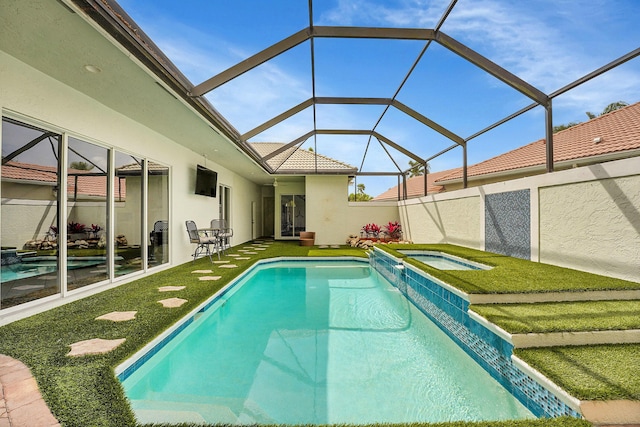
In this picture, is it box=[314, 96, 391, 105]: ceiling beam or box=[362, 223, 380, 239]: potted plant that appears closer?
box=[314, 96, 391, 105]: ceiling beam

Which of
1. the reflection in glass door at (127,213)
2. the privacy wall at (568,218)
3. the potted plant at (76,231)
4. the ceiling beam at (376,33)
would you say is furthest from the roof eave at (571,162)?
the potted plant at (76,231)

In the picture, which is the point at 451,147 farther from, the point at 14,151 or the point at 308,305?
the point at 14,151

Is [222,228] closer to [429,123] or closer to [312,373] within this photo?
[429,123]

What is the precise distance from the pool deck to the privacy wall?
5995 millimetres

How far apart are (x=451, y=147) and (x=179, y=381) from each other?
864cm

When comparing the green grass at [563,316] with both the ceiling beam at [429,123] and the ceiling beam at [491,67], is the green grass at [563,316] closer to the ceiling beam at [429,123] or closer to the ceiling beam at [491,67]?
the ceiling beam at [491,67]

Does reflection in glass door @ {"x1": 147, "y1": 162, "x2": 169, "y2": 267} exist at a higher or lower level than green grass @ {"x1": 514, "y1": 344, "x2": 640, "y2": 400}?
higher

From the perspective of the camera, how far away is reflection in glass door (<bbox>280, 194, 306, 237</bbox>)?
15.1 m

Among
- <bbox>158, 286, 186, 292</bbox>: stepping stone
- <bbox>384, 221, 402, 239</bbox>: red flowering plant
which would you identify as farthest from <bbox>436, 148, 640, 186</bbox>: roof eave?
A: <bbox>158, 286, 186, 292</bbox>: stepping stone

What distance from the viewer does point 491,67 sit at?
532cm

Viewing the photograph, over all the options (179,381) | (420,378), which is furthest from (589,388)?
(179,381)

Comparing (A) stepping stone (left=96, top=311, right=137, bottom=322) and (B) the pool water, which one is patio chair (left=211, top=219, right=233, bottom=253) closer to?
(B) the pool water

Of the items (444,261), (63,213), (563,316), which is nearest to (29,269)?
(63,213)

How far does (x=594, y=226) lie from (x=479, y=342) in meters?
2.85
